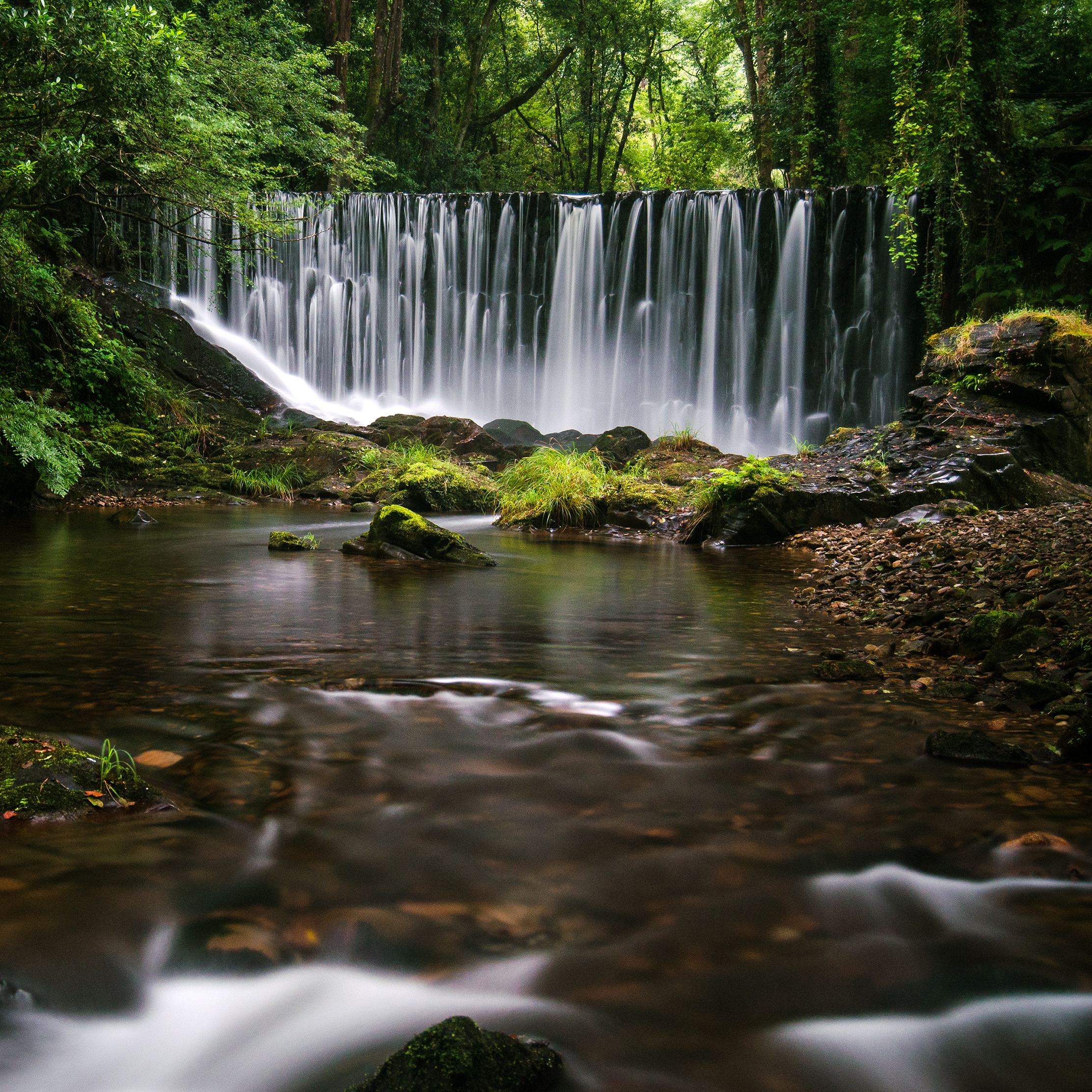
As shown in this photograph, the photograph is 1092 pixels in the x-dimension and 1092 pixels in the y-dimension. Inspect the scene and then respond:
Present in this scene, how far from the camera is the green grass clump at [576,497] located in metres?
11.9

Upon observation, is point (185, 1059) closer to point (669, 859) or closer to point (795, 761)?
point (669, 859)

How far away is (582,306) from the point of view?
69.1ft

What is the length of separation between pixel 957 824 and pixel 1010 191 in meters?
15.3

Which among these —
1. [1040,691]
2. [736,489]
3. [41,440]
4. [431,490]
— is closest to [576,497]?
[736,489]

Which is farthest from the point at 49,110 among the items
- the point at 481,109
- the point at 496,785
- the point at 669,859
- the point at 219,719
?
the point at 481,109

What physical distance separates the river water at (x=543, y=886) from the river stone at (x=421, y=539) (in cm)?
412

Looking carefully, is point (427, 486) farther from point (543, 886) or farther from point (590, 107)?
point (590, 107)

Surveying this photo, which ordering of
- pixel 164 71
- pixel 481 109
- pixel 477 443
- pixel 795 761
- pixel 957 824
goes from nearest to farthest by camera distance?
pixel 957 824 → pixel 795 761 → pixel 164 71 → pixel 477 443 → pixel 481 109

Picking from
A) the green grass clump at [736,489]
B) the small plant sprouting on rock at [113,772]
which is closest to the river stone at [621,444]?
the green grass clump at [736,489]

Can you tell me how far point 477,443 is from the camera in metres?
17.2

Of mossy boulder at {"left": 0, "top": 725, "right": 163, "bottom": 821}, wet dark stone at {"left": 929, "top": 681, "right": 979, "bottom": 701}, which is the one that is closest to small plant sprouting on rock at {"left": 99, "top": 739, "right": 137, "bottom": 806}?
mossy boulder at {"left": 0, "top": 725, "right": 163, "bottom": 821}

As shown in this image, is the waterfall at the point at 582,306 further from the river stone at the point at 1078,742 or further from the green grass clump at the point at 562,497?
the river stone at the point at 1078,742

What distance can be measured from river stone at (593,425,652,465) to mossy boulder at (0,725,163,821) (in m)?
13.2

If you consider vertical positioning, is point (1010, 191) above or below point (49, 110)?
above
